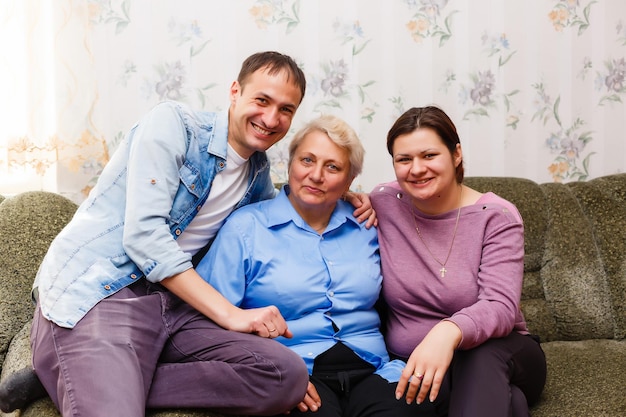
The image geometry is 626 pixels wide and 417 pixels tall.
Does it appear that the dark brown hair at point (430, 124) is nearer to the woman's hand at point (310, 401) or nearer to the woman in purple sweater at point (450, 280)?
the woman in purple sweater at point (450, 280)

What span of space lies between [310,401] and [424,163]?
661mm

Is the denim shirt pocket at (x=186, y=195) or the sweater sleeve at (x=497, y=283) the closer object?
the sweater sleeve at (x=497, y=283)

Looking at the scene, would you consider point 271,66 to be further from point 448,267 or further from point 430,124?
point 448,267

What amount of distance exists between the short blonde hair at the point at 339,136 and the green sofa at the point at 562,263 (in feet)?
2.08

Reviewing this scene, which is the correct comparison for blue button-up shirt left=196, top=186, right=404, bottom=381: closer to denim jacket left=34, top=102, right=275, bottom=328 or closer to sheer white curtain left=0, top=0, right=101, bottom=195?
denim jacket left=34, top=102, right=275, bottom=328

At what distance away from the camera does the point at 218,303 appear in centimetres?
155

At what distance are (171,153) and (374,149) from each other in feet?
3.49

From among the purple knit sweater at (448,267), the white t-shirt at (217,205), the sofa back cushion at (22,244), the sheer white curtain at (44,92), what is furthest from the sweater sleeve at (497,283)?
the sheer white curtain at (44,92)

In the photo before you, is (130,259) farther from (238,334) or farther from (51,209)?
(51,209)

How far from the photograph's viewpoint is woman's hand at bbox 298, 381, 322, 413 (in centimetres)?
153

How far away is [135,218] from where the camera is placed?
1.50 meters

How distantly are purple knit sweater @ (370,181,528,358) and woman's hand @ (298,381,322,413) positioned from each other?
Answer: 0.33 m

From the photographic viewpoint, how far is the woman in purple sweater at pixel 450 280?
4.83 ft

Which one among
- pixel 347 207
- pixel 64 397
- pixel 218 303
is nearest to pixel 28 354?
pixel 64 397
